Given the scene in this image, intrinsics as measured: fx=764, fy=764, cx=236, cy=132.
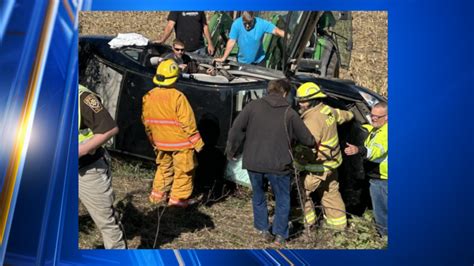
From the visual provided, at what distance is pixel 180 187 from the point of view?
20.7ft

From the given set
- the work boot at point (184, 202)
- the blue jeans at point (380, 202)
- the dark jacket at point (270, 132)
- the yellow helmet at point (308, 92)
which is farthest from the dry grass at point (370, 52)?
the work boot at point (184, 202)

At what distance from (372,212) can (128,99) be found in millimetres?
2183

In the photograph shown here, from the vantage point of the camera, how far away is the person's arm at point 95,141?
18.5 feet

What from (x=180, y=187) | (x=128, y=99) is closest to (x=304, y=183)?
(x=180, y=187)

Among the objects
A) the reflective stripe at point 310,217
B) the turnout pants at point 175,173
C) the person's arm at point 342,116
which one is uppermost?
the person's arm at point 342,116

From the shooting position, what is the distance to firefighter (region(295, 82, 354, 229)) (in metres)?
6.21

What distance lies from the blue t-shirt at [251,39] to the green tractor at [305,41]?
49 millimetres

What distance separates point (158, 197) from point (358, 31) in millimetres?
2127

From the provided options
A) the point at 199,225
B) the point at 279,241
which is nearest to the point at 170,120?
the point at 199,225

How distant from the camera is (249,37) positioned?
20.6 ft

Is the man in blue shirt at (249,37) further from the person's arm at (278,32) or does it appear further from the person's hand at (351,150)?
the person's hand at (351,150)

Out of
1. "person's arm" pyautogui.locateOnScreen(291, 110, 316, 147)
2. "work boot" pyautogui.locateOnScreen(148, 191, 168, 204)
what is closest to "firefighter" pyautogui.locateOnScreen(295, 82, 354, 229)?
"person's arm" pyautogui.locateOnScreen(291, 110, 316, 147)

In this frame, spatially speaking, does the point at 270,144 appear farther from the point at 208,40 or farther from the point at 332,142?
the point at 208,40

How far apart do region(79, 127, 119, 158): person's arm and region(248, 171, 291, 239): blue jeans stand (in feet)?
4.00
